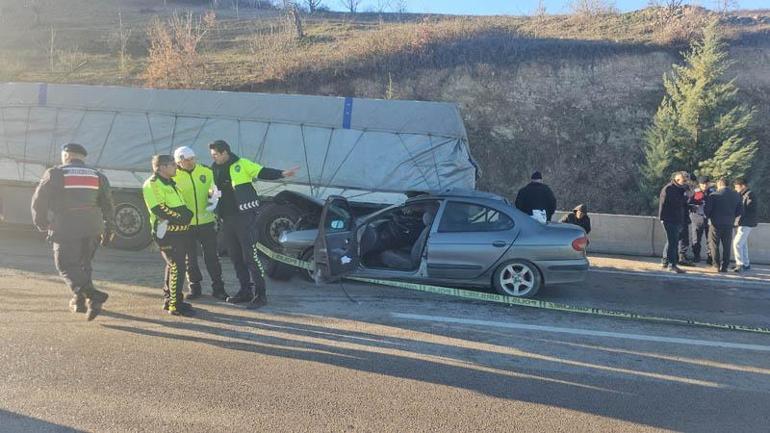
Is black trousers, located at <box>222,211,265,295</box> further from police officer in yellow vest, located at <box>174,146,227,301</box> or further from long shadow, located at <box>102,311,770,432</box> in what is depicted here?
long shadow, located at <box>102,311,770,432</box>

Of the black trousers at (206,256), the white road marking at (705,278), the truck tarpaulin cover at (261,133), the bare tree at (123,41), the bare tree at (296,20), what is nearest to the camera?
the black trousers at (206,256)

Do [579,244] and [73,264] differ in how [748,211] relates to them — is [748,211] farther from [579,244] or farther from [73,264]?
[73,264]

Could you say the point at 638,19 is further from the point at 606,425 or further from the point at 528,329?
the point at 606,425

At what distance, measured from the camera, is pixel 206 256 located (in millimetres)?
6324

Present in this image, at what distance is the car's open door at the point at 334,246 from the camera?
643 cm

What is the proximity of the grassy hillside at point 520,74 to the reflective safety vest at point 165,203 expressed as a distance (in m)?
12.8

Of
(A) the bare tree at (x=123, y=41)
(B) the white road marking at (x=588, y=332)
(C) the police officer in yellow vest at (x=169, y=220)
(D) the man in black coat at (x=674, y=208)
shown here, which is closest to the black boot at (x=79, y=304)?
(C) the police officer in yellow vest at (x=169, y=220)

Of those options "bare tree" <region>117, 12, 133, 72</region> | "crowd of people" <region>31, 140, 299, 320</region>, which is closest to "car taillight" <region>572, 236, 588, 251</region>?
"crowd of people" <region>31, 140, 299, 320</region>

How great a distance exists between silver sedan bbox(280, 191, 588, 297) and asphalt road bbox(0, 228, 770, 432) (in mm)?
396

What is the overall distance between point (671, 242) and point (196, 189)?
765 cm

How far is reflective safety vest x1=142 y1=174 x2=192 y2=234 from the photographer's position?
5.45 m

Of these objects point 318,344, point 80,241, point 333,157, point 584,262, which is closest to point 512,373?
point 318,344

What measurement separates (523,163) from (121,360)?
1516 centimetres

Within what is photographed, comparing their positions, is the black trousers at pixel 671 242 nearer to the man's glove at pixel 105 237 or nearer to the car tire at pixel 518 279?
the car tire at pixel 518 279
